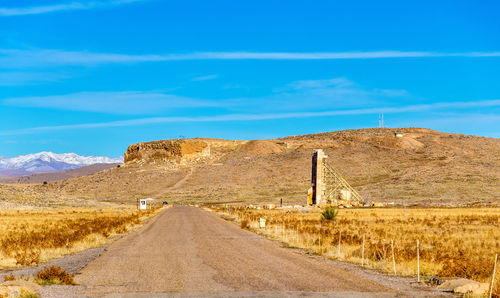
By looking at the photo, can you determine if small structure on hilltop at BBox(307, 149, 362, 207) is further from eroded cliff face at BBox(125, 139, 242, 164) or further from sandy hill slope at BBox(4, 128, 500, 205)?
eroded cliff face at BBox(125, 139, 242, 164)

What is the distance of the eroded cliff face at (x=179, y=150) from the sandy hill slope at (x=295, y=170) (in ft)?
1.09

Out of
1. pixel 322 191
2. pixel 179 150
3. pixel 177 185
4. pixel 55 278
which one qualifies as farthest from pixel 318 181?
pixel 179 150

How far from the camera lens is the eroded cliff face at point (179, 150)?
171875 millimetres

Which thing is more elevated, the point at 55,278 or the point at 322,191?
the point at 322,191

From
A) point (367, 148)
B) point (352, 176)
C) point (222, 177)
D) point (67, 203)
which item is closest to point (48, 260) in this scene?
point (67, 203)

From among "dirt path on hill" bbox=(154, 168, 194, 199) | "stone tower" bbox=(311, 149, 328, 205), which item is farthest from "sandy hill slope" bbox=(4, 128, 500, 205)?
"stone tower" bbox=(311, 149, 328, 205)

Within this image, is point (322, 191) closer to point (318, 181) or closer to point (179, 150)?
point (318, 181)

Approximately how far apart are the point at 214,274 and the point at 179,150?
160303mm

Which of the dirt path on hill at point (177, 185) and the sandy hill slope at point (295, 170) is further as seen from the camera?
the dirt path on hill at point (177, 185)

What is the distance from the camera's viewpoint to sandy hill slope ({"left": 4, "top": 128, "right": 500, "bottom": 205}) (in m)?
101

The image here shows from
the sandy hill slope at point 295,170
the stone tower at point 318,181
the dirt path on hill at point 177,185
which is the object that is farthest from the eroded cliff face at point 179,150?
the stone tower at point 318,181

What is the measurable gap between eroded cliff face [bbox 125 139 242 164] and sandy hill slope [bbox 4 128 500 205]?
33 centimetres

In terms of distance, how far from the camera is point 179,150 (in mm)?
173250

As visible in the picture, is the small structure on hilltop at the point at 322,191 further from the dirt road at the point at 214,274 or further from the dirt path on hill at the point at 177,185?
the dirt road at the point at 214,274
